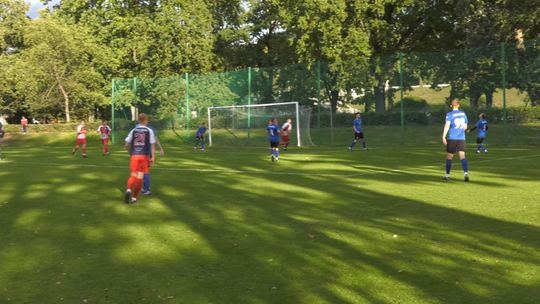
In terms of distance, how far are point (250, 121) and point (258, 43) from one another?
23625 millimetres

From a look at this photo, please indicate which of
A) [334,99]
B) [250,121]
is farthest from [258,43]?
[334,99]

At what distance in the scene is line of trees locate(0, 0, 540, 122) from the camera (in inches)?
1373

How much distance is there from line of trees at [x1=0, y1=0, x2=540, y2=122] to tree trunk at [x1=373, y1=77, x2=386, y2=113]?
63 millimetres

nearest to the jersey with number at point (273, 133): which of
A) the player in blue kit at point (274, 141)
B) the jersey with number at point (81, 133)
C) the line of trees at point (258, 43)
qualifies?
the player in blue kit at point (274, 141)

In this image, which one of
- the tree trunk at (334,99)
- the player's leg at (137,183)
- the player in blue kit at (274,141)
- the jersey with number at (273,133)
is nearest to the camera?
the player's leg at (137,183)

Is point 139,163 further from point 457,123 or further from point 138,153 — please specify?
point 457,123

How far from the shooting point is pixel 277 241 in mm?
8469

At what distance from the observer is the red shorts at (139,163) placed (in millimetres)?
12242

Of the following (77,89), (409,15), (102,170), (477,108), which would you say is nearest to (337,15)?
(409,15)

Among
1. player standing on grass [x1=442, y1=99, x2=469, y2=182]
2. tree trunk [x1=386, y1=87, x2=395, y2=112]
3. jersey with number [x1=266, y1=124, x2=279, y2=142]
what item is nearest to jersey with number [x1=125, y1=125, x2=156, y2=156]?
player standing on grass [x1=442, y1=99, x2=469, y2=182]

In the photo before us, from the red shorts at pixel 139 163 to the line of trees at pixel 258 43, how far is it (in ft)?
77.9

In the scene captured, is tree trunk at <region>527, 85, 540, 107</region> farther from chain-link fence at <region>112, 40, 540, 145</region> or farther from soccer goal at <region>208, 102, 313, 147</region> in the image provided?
soccer goal at <region>208, 102, 313, 147</region>

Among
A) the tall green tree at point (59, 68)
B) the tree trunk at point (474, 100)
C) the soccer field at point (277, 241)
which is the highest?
the tall green tree at point (59, 68)

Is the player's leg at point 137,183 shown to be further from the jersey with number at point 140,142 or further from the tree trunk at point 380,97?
the tree trunk at point 380,97
